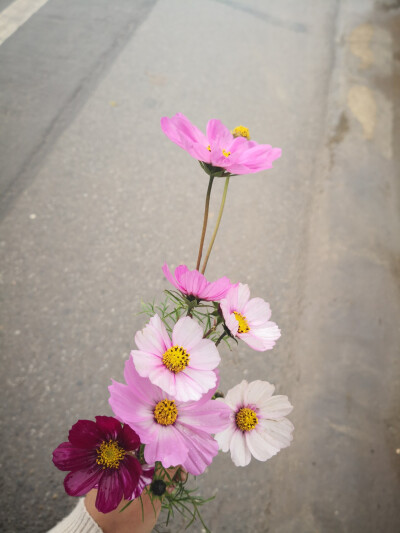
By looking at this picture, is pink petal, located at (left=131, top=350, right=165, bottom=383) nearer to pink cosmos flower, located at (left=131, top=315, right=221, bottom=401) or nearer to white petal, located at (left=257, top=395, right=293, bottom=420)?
pink cosmos flower, located at (left=131, top=315, right=221, bottom=401)

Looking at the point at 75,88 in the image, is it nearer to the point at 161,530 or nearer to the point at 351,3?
the point at 161,530

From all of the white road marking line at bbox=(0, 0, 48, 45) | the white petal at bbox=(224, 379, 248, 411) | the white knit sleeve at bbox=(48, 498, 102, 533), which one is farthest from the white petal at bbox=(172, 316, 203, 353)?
the white road marking line at bbox=(0, 0, 48, 45)

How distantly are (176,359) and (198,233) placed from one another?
153 centimetres

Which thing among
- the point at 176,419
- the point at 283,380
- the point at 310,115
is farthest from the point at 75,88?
the point at 176,419

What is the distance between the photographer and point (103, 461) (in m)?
0.44

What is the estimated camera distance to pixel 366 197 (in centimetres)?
236

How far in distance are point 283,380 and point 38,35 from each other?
102 inches

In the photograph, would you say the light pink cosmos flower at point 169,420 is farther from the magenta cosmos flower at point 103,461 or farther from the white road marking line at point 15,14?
the white road marking line at point 15,14

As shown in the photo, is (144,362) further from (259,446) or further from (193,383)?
(259,446)

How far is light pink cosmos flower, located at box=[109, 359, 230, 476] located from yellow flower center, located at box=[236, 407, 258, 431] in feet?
0.23

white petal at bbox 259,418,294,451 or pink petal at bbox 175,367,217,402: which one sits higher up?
pink petal at bbox 175,367,217,402

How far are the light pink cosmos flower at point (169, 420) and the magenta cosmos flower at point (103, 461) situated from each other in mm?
19

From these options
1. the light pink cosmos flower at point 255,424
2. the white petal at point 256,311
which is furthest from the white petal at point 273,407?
the white petal at point 256,311

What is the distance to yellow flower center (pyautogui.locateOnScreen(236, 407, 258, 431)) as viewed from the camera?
51 cm
